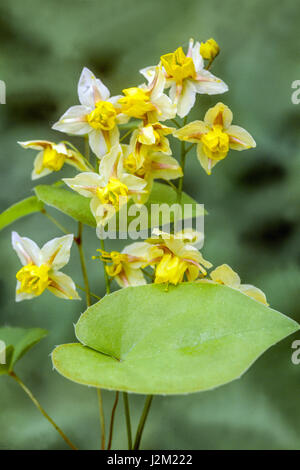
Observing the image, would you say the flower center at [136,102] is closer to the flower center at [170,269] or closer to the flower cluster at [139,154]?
the flower cluster at [139,154]

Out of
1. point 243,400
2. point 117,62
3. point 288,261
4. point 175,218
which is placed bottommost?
point 243,400

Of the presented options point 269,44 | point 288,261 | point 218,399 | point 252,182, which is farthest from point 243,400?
point 269,44

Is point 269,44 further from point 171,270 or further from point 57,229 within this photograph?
point 171,270

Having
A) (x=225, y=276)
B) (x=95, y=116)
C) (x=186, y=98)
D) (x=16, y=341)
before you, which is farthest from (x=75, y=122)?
(x=16, y=341)

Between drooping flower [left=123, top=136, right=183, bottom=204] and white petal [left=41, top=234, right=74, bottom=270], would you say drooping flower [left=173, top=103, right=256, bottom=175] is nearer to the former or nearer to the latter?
drooping flower [left=123, top=136, right=183, bottom=204]
